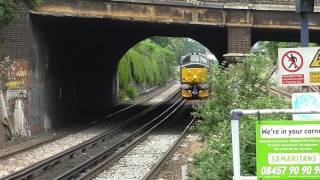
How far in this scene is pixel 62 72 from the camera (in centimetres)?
2703

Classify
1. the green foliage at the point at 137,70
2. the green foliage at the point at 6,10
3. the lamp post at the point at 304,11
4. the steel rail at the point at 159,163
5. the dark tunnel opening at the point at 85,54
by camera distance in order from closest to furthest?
the lamp post at the point at 304,11
the steel rail at the point at 159,163
the green foliage at the point at 6,10
the dark tunnel opening at the point at 85,54
the green foliage at the point at 137,70

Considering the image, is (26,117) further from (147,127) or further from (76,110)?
(76,110)

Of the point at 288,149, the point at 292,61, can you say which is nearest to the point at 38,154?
the point at 292,61

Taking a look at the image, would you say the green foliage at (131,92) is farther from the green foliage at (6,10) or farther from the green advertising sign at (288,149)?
the green advertising sign at (288,149)

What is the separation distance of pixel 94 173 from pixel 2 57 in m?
8.98

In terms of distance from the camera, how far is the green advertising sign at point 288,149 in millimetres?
5117

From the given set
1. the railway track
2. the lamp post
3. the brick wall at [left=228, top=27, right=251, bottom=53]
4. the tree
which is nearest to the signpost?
the lamp post

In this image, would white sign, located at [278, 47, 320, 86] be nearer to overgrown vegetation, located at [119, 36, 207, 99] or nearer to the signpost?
the signpost

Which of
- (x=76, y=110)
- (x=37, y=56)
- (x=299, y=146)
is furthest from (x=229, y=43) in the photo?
(x=299, y=146)

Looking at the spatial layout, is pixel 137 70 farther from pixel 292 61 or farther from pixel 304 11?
pixel 292 61

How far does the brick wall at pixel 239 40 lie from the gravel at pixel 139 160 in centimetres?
492

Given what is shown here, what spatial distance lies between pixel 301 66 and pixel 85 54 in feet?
84.2

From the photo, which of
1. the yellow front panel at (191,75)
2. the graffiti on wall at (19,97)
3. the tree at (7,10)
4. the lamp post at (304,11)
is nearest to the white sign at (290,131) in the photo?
the lamp post at (304,11)

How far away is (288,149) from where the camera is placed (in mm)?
5133
